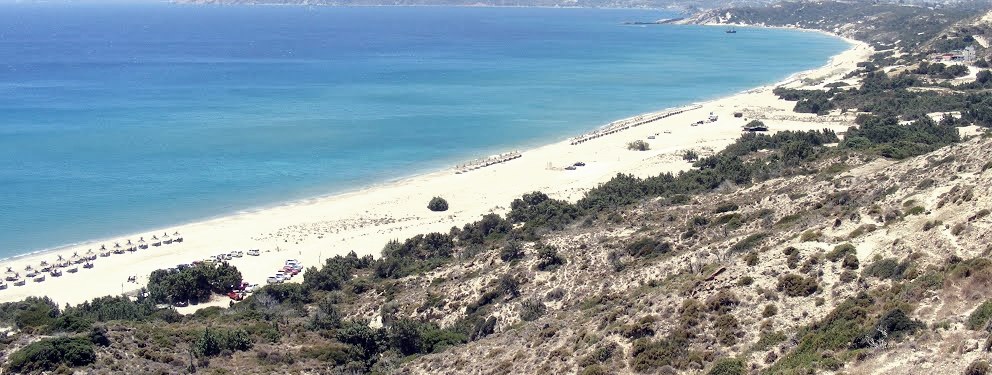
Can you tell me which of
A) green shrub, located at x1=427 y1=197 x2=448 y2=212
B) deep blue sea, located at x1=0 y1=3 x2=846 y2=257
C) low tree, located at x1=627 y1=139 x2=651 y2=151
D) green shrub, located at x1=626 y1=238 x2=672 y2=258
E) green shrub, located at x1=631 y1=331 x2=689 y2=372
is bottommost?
low tree, located at x1=627 y1=139 x2=651 y2=151

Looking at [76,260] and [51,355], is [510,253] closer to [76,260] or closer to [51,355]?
[51,355]

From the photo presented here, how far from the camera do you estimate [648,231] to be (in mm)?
35031

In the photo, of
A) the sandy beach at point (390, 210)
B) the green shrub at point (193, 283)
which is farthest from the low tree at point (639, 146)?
the green shrub at point (193, 283)

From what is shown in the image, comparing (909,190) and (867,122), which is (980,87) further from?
(909,190)

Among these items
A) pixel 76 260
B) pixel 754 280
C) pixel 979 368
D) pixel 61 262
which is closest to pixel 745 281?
pixel 754 280

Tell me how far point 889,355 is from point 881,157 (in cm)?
2540

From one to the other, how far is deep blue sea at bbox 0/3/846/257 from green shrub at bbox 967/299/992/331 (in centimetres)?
4379

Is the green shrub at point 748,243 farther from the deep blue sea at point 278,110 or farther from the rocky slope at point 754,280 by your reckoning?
the deep blue sea at point 278,110

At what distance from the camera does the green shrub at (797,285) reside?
22.1 m

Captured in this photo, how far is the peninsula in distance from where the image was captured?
852 inches

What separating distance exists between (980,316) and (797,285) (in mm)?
5727

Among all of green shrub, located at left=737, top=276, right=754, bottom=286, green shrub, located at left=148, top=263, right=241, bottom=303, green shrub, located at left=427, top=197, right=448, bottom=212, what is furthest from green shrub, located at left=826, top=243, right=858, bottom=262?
green shrub, located at left=427, top=197, right=448, bottom=212

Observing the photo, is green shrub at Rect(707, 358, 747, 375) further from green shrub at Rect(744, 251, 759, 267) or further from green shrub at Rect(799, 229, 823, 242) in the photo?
green shrub at Rect(799, 229, 823, 242)

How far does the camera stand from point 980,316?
16875mm
